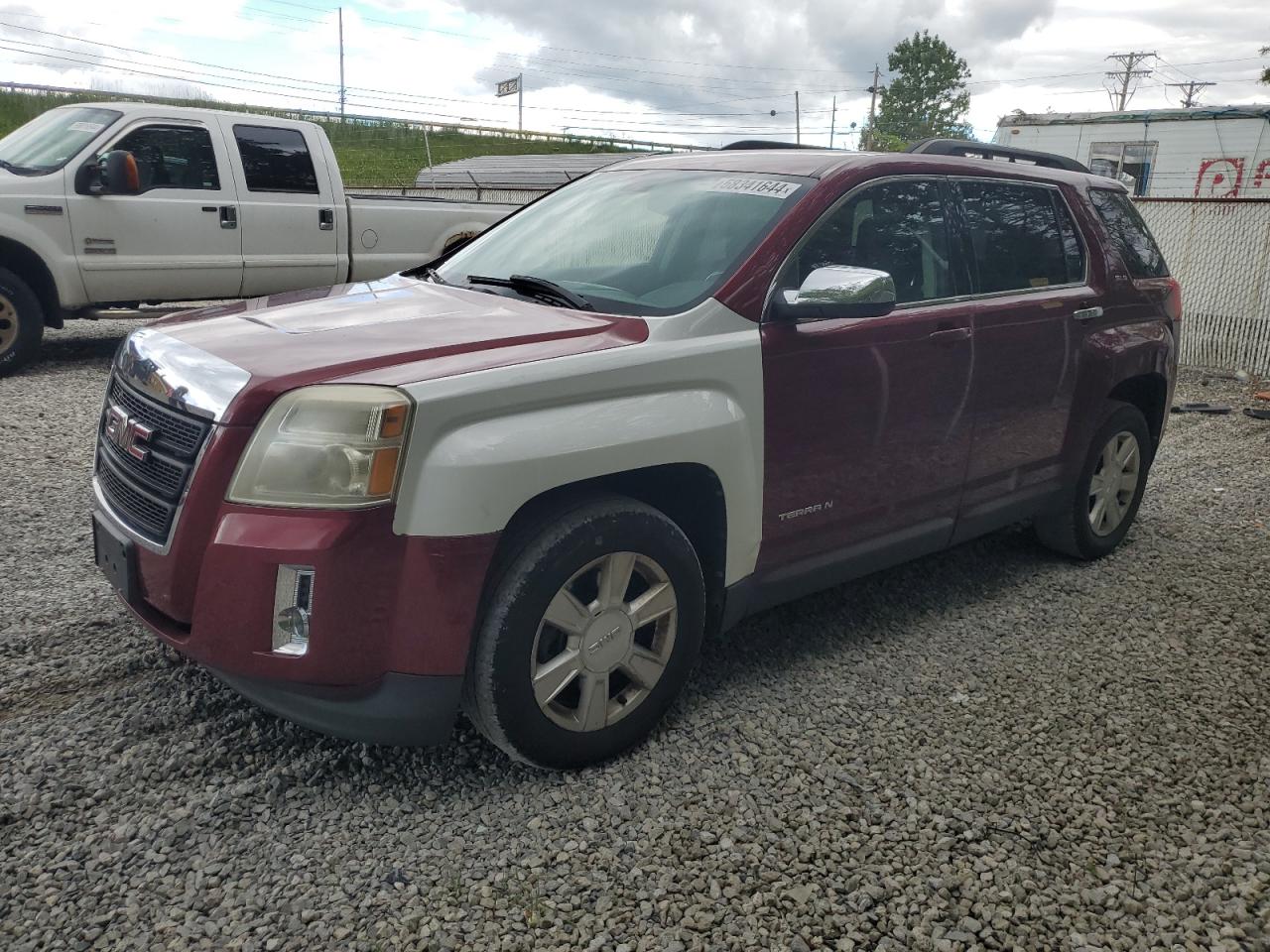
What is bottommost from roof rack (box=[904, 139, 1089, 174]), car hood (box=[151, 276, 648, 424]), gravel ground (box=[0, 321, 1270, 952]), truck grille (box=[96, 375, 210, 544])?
gravel ground (box=[0, 321, 1270, 952])

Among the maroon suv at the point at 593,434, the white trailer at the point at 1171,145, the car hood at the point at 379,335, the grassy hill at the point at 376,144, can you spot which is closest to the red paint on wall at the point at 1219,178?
the white trailer at the point at 1171,145

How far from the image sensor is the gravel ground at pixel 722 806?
7.73ft

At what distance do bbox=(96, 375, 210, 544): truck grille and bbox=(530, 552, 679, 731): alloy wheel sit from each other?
99 centimetres

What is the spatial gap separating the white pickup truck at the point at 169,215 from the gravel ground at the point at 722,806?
474 cm

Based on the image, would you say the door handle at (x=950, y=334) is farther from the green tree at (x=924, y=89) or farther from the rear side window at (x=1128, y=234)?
the green tree at (x=924, y=89)

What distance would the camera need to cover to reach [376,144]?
1236 inches

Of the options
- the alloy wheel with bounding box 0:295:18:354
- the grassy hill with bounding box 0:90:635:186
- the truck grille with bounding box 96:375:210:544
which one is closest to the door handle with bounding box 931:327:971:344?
the truck grille with bounding box 96:375:210:544

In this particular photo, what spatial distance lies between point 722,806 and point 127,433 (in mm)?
1940

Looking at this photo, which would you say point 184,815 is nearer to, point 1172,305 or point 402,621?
point 402,621

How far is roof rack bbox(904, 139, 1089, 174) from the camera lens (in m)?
4.28

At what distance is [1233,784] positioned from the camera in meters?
3.02

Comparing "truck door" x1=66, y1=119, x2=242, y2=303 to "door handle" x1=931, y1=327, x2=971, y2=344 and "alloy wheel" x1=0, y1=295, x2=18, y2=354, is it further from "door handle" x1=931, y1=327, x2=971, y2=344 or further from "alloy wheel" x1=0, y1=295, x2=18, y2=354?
"door handle" x1=931, y1=327, x2=971, y2=344

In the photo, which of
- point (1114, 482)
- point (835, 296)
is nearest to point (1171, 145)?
point (1114, 482)

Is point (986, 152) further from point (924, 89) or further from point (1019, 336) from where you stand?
point (924, 89)
